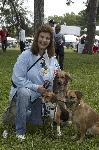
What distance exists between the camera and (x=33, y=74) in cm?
737

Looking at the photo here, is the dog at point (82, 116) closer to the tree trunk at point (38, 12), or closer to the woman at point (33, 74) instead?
the woman at point (33, 74)

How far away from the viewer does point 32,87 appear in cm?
719

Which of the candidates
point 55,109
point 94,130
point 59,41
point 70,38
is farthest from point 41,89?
point 70,38

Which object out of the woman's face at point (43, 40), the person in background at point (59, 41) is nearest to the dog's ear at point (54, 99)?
the woman's face at point (43, 40)

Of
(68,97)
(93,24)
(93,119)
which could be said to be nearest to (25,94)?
(68,97)

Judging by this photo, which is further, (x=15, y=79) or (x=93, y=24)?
(x=93, y=24)

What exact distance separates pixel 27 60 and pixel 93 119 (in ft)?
4.52

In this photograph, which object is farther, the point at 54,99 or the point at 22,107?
the point at 54,99

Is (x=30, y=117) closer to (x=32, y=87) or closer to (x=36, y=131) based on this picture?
(x=36, y=131)

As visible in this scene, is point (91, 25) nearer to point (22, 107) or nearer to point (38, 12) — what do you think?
point (38, 12)

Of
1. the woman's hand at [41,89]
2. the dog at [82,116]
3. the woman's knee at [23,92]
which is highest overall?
the woman's hand at [41,89]

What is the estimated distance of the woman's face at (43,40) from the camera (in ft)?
24.1

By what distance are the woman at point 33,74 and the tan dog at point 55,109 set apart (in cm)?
14

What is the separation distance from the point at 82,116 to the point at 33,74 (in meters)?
1.01
